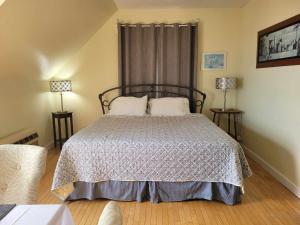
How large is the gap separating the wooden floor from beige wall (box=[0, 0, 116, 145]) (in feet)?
4.48

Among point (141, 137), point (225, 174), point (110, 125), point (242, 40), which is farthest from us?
point (242, 40)

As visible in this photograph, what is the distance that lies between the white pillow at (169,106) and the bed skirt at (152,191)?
1.58 metres

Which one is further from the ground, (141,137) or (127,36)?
(127,36)

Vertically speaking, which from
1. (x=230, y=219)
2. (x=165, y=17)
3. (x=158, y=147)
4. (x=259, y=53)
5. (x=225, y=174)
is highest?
(x=165, y=17)

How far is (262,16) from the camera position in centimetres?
348

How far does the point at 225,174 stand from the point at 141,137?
0.89 metres

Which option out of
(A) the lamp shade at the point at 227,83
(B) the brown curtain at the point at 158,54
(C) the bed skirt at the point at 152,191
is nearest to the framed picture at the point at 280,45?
(A) the lamp shade at the point at 227,83

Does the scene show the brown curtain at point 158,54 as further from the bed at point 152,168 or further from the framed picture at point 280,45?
the bed at point 152,168

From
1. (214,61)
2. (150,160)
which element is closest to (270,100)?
(214,61)

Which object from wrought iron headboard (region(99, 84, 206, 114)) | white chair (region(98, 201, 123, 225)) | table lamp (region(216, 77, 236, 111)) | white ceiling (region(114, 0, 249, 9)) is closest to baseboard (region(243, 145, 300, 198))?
table lamp (region(216, 77, 236, 111))

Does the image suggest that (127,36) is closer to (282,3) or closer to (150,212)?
(282,3)

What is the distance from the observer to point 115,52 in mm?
4438

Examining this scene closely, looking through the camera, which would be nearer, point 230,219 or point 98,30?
point 230,219

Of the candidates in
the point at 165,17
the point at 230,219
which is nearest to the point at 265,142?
the point at 230,219
